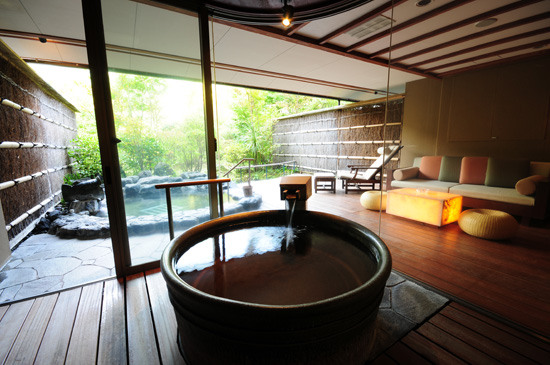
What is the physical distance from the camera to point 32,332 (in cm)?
139

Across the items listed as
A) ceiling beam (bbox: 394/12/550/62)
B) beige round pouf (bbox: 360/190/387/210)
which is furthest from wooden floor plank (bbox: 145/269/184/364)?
ceiling beam (bbox: 394/12/550/62)

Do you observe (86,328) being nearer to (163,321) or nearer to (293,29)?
(163,321)

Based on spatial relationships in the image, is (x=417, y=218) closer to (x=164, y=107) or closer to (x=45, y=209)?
(x=164, y=107)

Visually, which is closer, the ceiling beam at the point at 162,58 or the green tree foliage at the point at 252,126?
the ceiling beam at the point at 162,58

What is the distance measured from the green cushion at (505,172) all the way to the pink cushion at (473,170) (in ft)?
0.27

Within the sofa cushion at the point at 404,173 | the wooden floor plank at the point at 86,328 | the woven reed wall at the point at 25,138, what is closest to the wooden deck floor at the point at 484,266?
the sofa cushion at the point at 404,173

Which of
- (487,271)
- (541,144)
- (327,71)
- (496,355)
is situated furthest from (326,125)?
(496,355)

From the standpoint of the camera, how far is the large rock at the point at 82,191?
470cm

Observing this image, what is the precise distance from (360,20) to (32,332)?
3970mm

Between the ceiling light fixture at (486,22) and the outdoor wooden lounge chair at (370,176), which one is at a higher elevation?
the ceiling light fixture at (486,22)

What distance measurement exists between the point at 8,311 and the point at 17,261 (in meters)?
1.29

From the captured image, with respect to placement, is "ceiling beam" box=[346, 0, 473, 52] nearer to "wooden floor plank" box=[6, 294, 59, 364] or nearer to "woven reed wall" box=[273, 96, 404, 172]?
"woven reed wall" box=[273, 96, 404, 172]

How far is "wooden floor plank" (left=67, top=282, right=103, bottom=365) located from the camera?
123 cm

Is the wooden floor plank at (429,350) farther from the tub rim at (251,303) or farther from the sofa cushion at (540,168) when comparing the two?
the sofa cushion at (540,168)
